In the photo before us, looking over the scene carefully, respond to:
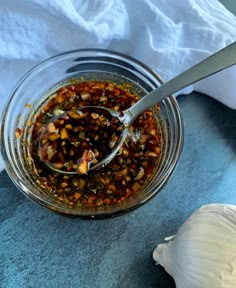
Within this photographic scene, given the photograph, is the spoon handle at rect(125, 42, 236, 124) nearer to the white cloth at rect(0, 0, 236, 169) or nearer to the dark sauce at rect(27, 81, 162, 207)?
the dark sauce at rect(27, 81, 162, 207)

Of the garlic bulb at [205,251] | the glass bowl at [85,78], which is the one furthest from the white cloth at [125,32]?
the garlic bulb at [205,251]

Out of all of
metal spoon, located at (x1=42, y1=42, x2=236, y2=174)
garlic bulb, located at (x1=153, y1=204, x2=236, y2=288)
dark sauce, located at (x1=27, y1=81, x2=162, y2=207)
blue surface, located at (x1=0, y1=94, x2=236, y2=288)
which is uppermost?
metal spoon, located at (x1=42, y1=42, x2=236, y2=174)

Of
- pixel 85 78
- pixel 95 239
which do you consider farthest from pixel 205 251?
pixel 85 78

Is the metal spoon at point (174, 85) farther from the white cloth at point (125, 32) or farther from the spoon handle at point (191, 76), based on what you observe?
the white cloth at point (125, 32)

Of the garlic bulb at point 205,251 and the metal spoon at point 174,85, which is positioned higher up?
the metal spoon at point 174,85

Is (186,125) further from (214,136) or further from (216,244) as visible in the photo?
(216,244)

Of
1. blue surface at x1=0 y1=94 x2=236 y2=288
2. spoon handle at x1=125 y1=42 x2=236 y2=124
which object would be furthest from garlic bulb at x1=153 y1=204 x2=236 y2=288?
spoon handle at x1=125 y1=42 x2=236 y2=124
